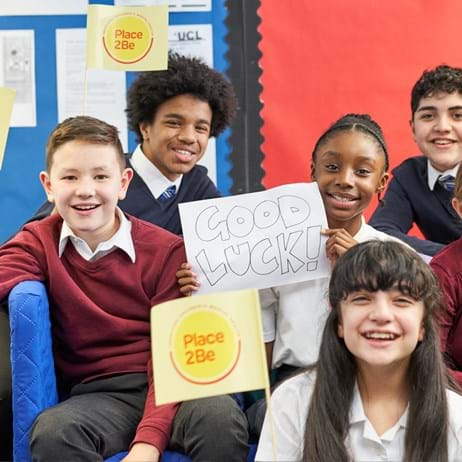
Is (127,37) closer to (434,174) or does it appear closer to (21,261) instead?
(21,261)

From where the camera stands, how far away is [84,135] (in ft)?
7.27

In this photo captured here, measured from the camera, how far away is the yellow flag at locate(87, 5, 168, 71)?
2.55 m

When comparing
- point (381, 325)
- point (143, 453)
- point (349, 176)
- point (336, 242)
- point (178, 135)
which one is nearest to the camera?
point (381, 325)

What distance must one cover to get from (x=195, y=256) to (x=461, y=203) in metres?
0.66

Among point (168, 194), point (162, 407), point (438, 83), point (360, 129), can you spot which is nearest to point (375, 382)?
point (162, 407)

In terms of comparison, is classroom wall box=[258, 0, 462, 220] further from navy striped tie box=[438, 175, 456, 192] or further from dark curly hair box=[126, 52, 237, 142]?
navy striped tie box=[438, 175, 456, 192]

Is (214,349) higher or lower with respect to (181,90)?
lower

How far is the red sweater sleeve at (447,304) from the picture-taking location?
6.93 ft

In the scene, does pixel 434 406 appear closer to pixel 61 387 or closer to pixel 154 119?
pixel 61 387

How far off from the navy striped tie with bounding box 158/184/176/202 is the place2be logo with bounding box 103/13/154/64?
39cm

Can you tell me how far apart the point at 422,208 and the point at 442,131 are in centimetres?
24

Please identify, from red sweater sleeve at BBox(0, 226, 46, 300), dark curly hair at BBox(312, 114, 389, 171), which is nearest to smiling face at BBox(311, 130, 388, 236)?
dark curly hair at BBox(312, 114, 389, 171)

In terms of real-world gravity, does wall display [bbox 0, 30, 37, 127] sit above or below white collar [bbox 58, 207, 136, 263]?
above

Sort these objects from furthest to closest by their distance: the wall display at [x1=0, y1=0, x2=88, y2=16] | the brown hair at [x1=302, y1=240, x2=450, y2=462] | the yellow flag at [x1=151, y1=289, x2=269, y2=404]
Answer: the wall display at [x1=0, y1=0, x2=88, y2=16] < the brown hair at [x1=302, y1=240, x2=450, y2=462] < the yellow flag at [x1=151, y1=289, x2=269, y2=404]
